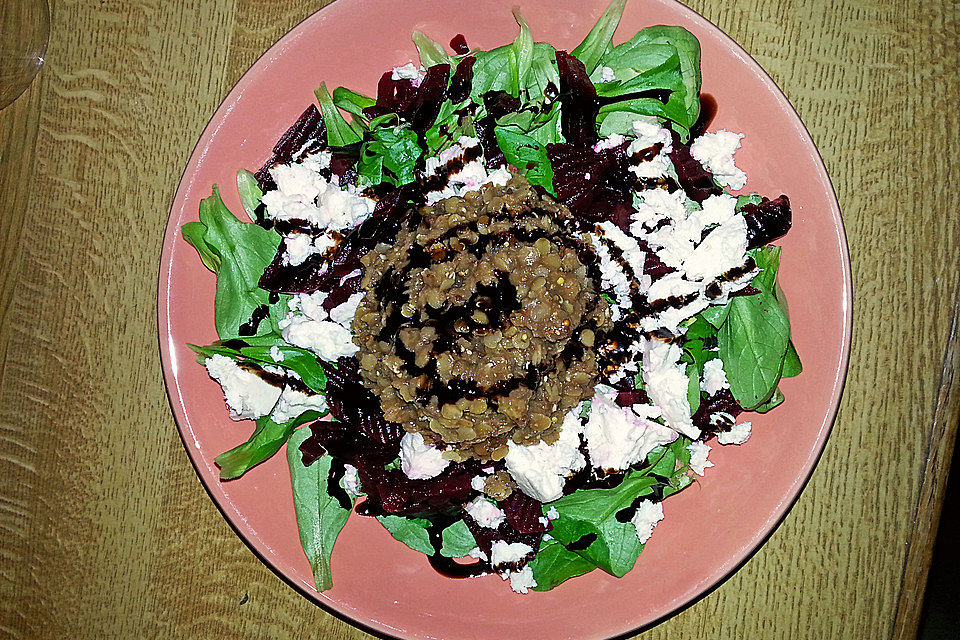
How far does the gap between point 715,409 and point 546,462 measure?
1.51 feet

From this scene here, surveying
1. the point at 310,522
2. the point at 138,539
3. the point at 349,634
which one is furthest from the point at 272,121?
the point at 349,634

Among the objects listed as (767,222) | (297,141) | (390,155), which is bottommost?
(767,222)

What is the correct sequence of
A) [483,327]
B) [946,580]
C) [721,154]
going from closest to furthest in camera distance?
[483,327], [721,154], [946,580]

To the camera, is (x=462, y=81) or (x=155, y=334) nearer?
(x=462, y=81)

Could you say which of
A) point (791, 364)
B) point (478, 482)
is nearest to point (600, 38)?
point (791, 364)

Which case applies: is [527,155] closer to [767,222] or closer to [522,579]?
[767,222]

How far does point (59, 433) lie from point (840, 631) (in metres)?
2.36

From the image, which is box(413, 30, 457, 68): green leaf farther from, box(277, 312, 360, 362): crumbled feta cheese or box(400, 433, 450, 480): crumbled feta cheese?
box(400, 433, 450, 480): crumbled feta cheese

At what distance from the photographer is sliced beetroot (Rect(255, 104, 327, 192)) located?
1695 mm

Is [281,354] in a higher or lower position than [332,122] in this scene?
lower

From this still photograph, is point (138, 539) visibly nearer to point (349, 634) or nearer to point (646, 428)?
point (349, 634)

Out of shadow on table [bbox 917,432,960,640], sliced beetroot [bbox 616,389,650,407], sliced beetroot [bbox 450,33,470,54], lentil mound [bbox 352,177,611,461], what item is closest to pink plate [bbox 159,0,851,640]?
sliced beetroot [bbox 450,33,470,54]

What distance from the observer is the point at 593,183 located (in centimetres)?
168

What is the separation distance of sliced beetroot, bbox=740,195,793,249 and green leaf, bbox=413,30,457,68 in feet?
2.76
